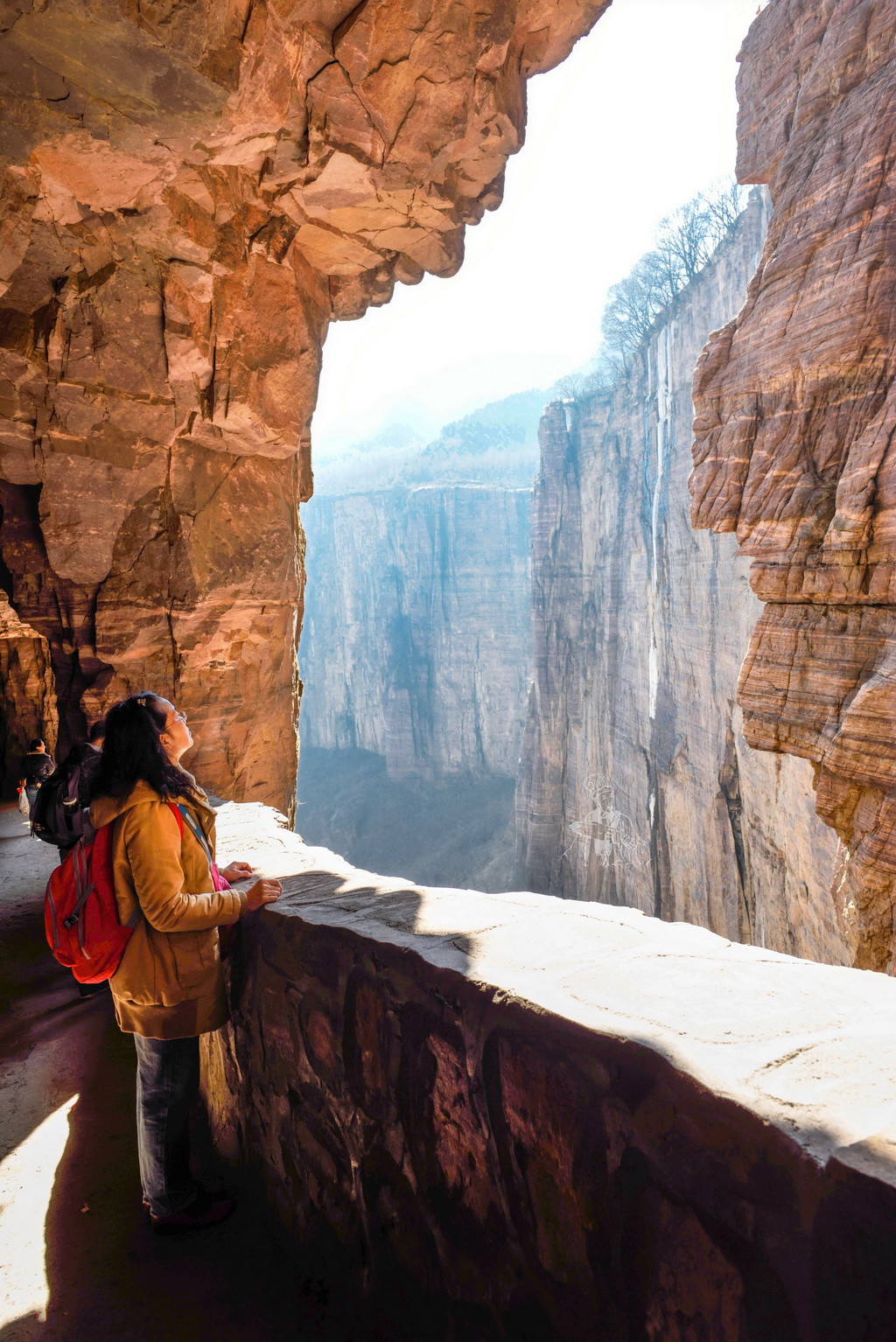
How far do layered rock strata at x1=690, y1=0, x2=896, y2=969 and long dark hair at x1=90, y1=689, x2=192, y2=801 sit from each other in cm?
616

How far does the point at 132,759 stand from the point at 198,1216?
4.76 feet

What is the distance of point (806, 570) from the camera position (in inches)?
289

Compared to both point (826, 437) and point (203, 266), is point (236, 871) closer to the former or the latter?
point (203, 266)

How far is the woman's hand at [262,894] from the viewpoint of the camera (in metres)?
2.20

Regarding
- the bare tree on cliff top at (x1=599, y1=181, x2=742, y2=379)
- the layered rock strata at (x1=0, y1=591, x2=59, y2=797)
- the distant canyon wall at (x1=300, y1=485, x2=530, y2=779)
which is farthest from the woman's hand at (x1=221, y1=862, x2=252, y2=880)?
the distant canyon wall at (x1=300, y1=485, x2=530, y2=779)

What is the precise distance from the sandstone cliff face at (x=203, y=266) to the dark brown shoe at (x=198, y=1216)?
4.80m

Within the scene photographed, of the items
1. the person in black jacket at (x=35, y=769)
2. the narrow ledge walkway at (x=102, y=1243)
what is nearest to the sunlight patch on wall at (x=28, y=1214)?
the narrow ledge walkway at (x=102, y=1243)

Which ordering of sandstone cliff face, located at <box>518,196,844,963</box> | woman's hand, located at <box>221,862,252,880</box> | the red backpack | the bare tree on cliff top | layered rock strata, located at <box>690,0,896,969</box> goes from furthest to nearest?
the bare tree on cliff top
sandstone cliff face, located at <box>518,196,844,963</box>
layered rock strata, located at <box>690,0,896,969</box>
woman's hand, located at <box>221,862,252,880</box>
the red backpack

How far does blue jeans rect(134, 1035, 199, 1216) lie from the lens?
217 centimetres

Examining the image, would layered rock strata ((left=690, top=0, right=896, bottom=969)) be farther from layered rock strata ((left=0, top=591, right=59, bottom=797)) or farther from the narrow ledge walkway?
layered rock strata ((left=0, top=591, right=59, bottom=797))

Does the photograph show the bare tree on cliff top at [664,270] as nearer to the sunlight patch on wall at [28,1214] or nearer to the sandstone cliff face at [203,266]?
the sandstone cliff face at [203,266]

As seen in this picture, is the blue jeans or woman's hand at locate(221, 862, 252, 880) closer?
the blue jeans

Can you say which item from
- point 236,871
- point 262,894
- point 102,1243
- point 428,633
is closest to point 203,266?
point 236,871

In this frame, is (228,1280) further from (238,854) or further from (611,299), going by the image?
(611,299)
